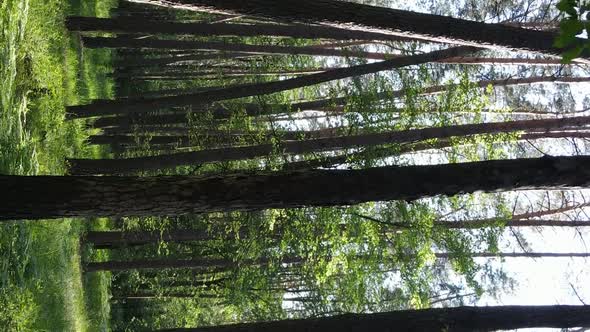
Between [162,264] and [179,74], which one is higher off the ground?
[179,74]

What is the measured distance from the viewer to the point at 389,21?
23.9ft

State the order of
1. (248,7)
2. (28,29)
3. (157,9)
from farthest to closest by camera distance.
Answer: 1. (157,9)
2. (28,29)
3. (248,7)

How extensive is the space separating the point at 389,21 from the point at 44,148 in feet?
21.0

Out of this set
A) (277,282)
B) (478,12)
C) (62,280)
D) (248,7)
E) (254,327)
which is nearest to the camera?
(248,7)

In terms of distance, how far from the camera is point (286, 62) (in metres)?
21.4

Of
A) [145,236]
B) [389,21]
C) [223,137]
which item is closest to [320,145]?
[389,21]

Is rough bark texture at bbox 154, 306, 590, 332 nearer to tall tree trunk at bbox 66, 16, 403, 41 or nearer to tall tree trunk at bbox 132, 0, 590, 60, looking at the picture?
tall tree trunk at bbox 132, 0, 590, 60

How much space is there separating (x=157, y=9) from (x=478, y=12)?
36.1 ft

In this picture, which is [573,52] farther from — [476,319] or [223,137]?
[223,137]

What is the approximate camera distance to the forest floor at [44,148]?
8.36 meters

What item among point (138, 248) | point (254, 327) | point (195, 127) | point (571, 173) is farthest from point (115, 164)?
point (571, 173)

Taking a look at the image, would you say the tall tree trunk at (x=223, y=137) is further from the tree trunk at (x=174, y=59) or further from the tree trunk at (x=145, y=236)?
the tree trunk at (x=174, y=59)

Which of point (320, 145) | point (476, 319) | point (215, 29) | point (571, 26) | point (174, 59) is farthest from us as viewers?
point (174, 59)

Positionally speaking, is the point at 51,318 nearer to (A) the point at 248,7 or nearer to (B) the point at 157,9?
(A) the point at 248,7
